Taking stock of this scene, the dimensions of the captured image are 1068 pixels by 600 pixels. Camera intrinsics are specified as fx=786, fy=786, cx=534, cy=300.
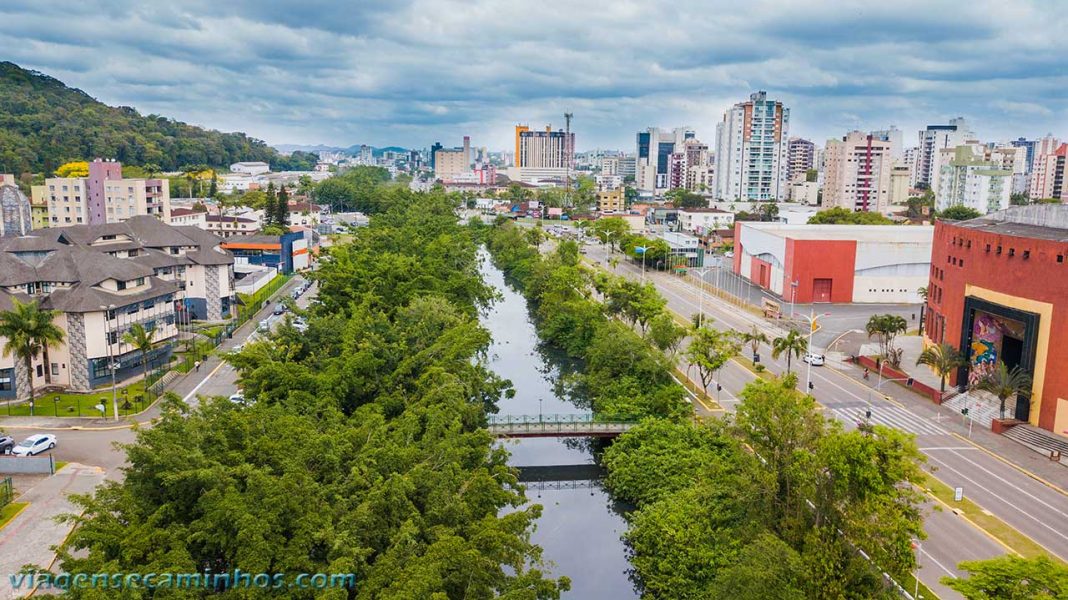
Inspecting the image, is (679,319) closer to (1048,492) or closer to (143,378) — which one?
(1048,492)

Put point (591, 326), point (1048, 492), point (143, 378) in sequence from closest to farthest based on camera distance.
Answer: point (1048, 492) → point (143, 378) → point (591, 326)

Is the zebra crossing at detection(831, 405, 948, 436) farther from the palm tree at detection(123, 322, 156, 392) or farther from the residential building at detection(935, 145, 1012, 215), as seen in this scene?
the residential building at detection(935, 145, 1012, 215)

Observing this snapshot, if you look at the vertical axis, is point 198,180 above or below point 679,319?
above

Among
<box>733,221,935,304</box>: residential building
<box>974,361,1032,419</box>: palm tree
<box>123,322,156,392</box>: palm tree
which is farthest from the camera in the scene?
<box>733,221,935,304</box>: residential building

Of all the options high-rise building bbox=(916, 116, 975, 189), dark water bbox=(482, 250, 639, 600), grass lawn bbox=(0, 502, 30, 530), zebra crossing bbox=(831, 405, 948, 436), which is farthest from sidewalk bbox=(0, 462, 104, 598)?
high-rise building bbox=(916, 116, 975, 189)

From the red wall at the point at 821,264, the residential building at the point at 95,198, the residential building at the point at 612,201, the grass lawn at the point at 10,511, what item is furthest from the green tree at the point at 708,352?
the residential building at the point at 612,201

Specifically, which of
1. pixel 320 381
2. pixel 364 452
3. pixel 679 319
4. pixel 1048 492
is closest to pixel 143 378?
pixel 320 381

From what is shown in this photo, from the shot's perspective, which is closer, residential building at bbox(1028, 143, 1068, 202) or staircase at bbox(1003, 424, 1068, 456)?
staircase at bbox(1003, 424, 1068, 456)
